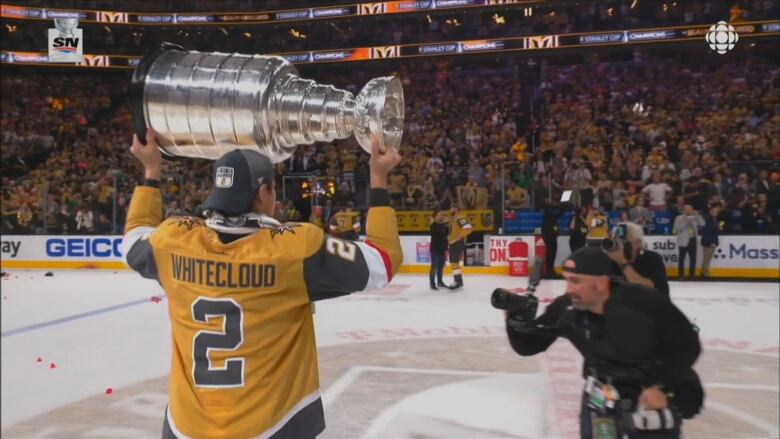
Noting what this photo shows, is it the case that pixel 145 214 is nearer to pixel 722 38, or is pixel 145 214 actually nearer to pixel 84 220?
pixel 722 38

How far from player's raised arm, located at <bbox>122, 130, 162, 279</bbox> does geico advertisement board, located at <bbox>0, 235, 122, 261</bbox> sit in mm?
13732

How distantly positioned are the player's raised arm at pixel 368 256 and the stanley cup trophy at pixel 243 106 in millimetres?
123

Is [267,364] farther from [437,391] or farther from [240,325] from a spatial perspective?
[437,391]

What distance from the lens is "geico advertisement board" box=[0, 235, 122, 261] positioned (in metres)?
14.5

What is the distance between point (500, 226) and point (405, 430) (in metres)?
9.71

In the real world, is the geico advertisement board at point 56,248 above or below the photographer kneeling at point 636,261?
below

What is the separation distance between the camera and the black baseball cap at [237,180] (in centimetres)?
156

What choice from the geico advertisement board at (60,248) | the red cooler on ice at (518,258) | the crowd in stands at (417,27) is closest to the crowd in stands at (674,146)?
the red cooler on ice at (518,258)

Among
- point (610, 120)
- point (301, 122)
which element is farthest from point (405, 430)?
point (610, 120)

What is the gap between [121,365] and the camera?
518 centimetres

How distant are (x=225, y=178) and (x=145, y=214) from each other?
0.41 meters

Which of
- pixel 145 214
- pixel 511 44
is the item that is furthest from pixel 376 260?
pixel 511 44

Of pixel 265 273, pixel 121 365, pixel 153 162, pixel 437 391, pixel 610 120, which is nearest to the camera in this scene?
pixel 265 273

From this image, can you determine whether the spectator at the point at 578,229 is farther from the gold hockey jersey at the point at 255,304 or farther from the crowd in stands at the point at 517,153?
the gold hockey jersey at the point at 255,304
